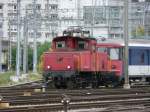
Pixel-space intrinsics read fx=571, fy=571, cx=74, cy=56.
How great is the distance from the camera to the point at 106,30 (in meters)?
71.6

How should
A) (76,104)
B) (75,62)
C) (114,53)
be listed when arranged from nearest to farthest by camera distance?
(76,104) < (75,62) < (114,53)

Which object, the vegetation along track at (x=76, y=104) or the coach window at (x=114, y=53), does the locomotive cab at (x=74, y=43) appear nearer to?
the coach window at (x=114, y=53)

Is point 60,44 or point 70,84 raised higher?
point 60,44

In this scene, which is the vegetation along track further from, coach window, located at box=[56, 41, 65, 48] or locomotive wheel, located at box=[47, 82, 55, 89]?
locomotive wheel, located at box=[47, 82, 55, 89]

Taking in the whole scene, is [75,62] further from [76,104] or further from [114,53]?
[76,104]

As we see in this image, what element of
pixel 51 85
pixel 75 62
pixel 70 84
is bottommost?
pixel 51 85

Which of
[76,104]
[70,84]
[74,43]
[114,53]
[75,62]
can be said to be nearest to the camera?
[76,104]

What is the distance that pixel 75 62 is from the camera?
2831cm

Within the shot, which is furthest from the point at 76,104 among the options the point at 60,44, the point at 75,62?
the point at 60,44

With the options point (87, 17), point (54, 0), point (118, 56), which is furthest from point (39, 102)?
point (54, 0)

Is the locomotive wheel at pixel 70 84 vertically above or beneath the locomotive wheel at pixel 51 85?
above

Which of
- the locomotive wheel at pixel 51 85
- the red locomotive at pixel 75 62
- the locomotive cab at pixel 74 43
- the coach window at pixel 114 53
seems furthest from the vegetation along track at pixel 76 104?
the coach window at pixel 114 53

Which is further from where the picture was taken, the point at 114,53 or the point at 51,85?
the point at 114,53

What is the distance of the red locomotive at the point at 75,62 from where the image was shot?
93.2 ft
